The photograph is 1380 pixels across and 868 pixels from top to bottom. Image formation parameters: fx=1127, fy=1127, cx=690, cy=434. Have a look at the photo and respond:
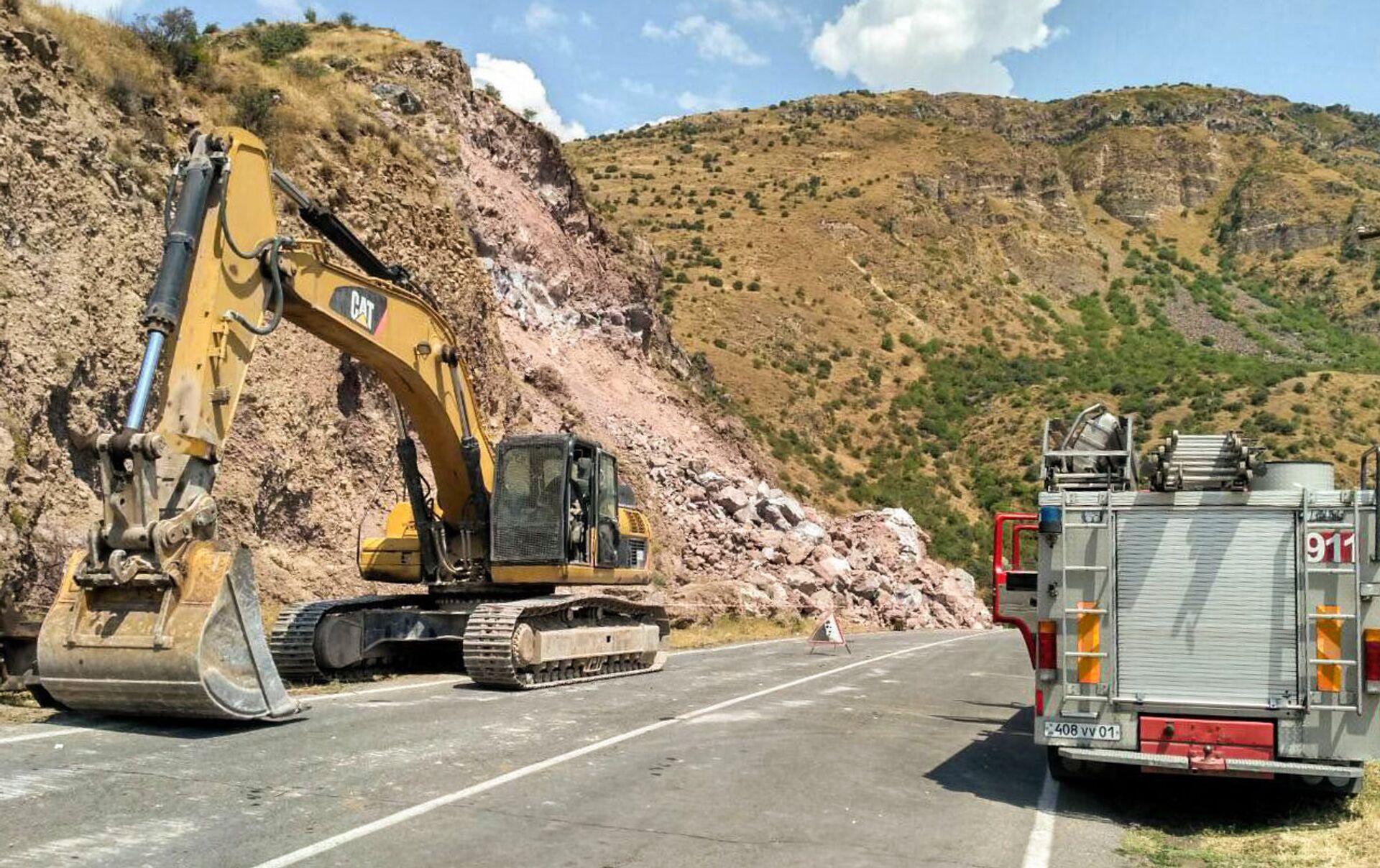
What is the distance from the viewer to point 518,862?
6.25m

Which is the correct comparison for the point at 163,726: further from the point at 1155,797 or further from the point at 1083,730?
the point at 1155,797

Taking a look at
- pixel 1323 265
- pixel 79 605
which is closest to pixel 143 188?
pixel 79 605

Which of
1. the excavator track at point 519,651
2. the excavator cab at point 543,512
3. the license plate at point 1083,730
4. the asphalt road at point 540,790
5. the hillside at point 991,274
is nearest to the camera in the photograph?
the asphalt road at point 540,790

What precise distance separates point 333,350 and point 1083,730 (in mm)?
19226

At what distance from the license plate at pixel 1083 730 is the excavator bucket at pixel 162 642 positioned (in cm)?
655

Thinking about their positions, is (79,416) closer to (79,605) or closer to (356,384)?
(356,384)

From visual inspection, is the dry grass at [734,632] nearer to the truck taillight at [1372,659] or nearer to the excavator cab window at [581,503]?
the excavator cab window at [581,503]

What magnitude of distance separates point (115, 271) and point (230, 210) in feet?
33.9

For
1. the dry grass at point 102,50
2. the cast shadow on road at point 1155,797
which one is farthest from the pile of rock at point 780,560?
the cast shadow on road at point 1155,797

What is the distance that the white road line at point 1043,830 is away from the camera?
22.4ft

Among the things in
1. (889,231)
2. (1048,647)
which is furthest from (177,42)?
(889,231)

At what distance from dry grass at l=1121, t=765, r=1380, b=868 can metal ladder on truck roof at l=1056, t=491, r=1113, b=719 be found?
92 centimetres

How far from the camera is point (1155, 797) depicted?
Answer: 9.04 m

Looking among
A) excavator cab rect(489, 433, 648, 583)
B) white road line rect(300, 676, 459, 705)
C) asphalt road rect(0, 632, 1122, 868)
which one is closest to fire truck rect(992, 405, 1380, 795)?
asphalt road rect(0, 632, 1122, 868)
